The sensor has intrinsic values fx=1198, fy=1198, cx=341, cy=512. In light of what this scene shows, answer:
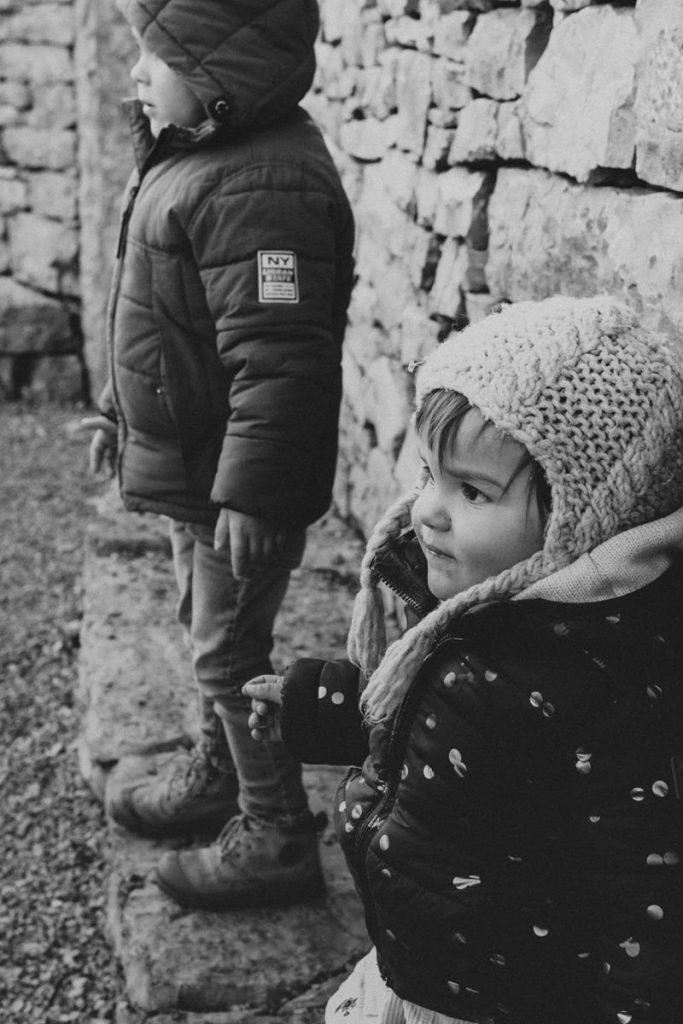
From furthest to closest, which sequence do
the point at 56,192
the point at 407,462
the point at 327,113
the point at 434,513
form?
the point at 56,192, the point at 327,113, the point at 407,462, the point at 434,513

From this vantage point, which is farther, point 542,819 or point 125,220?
point 125,220

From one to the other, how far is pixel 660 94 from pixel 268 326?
0.71 m

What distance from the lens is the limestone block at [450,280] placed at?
8.89 ft

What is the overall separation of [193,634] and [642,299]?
105cm

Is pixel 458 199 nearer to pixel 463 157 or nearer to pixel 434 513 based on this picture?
pixel 463 157

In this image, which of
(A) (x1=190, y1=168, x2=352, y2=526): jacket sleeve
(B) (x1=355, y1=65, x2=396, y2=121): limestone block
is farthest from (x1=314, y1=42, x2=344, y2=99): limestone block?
(A) (x1=190, y1=168, x2=352, y2=526): jacket sleeve

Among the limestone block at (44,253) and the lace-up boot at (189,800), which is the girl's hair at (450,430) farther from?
the limestone block at (44,253)

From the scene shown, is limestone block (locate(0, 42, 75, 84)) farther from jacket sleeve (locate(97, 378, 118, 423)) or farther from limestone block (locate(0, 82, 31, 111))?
jacket sleeve (locate(97, 378, 118, 423))

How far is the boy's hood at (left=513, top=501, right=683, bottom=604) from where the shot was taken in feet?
4.16

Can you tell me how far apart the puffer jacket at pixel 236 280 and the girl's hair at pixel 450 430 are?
0.67 metres

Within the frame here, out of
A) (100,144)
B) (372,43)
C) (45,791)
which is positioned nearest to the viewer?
(45,791)

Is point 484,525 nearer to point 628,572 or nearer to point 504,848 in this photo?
point 628,572

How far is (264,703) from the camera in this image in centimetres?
175

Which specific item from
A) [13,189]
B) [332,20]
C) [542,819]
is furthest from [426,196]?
[13,189]
